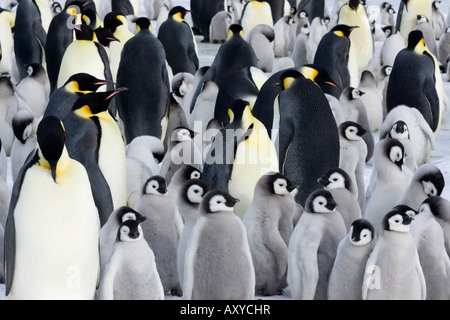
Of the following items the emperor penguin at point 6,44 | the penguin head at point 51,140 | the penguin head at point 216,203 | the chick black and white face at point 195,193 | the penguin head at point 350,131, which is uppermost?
the penguin head at point 51,140

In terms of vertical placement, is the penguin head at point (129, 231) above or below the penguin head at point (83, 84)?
below

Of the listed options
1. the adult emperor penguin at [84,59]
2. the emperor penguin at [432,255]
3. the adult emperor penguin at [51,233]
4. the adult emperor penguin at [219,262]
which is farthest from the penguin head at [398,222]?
the adult emperor penguin at [84,59]

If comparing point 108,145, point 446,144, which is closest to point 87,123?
point 108,145

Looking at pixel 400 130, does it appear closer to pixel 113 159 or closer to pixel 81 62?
pixel 113 159

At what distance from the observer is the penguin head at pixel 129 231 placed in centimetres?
320

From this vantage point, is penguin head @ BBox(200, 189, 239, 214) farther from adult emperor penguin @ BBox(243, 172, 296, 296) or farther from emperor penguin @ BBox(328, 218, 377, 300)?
emperor penguin @ BBox(328, 218, 377, 300)

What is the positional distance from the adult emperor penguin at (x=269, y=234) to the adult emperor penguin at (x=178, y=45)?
4.33 meters

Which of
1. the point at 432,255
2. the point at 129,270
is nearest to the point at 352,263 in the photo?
the point at 432,255

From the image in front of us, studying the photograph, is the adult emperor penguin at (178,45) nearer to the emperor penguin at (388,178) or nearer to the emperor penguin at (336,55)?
the emperor penguin at (336,55)

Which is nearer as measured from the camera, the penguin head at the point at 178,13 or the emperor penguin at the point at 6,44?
the penguin head at the point at 178,13

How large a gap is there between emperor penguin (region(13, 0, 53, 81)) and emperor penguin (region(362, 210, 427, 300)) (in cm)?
523

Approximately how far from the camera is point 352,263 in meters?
3.34

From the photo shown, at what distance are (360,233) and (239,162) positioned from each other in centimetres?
110
